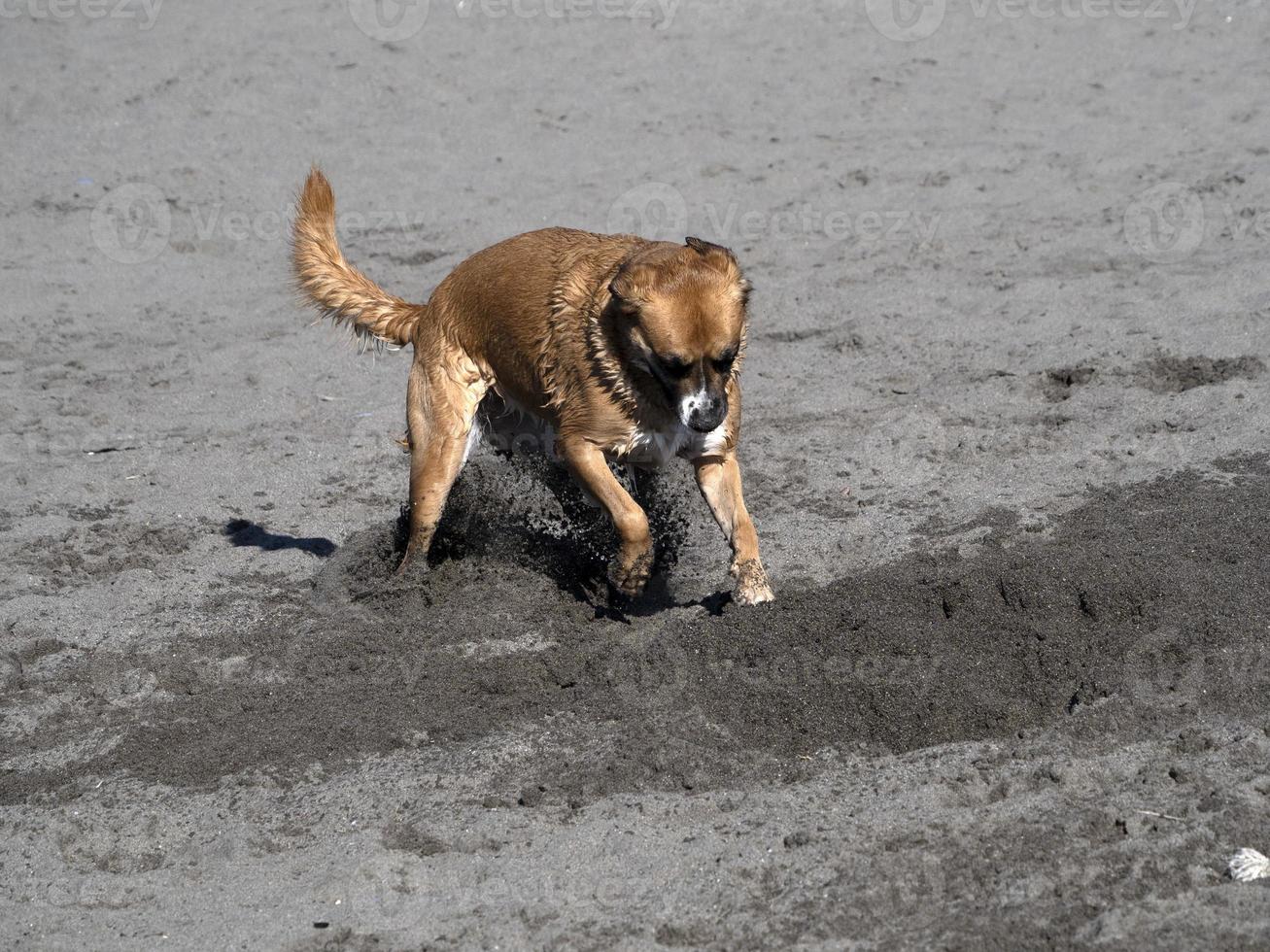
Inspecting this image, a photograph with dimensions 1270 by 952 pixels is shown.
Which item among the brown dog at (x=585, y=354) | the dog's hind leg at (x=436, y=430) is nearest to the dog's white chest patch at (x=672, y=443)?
the brown dog at (x=585, y=354)

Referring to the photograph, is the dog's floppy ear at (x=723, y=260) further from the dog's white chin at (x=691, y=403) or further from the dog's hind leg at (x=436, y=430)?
the dog's hind leg at (x=436, y=430)

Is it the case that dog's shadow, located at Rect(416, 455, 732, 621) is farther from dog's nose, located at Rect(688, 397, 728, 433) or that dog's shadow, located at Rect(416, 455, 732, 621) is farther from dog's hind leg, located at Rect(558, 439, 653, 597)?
dog's nose, located at Rect(688, 397, 728, 433)

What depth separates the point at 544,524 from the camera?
7.40 metres

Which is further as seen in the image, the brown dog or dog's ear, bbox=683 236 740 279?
dog's ear, bbox=683 236 740 279

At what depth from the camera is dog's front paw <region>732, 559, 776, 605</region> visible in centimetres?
601

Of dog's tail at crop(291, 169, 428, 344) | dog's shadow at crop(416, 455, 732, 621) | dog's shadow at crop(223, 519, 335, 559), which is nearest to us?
dog's shadow at crop(416, 455, 732, 621)

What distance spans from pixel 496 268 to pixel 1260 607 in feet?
12.1

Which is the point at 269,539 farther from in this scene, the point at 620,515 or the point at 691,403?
the point at 691,403

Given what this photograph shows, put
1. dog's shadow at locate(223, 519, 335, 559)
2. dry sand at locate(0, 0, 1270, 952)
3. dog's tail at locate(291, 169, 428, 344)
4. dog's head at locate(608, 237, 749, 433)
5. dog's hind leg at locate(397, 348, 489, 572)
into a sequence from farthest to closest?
dog's shadow at locate(223, 519, 335, 559) < dog's tail at locate(291, 169, 428, 344) < dog's hind leg at locate(397, 348, 489, 572) < dog's head at locate(608, 237, 749, 433) < dry sand at locate(0, 0, 1270, 952)

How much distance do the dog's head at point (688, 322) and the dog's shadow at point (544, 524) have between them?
4.16 ft

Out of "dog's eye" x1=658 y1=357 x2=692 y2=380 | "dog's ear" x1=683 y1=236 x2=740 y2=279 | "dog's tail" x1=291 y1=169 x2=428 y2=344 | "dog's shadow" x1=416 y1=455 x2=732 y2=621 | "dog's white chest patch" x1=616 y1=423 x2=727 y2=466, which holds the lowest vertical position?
"dog's shadow" x1=416 y1=455 x2=732 y2=621

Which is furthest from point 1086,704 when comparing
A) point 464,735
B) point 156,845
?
point 156,845

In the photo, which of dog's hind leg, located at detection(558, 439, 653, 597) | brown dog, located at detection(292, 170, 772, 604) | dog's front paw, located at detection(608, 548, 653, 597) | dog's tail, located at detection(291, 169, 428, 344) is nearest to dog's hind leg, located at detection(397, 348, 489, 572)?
brown dog, located at detection(292, 170, 772, 604)

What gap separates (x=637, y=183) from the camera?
39.0ft
